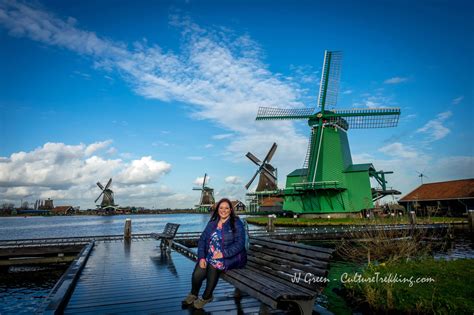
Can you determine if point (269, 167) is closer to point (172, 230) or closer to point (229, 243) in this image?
point (172, 230)

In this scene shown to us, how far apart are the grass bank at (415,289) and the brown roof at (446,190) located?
26695mm

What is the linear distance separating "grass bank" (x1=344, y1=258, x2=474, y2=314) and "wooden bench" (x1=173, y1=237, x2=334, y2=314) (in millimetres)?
2663

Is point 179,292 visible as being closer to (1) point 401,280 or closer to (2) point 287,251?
(2) point 287,251

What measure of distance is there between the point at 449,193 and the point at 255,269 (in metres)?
36.8

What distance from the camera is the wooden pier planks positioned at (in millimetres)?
4500

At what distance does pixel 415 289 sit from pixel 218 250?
174 inches

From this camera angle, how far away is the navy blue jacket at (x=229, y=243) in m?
4.55

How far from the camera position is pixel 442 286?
6.57 meters

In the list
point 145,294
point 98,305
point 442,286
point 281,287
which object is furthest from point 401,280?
point 98,305

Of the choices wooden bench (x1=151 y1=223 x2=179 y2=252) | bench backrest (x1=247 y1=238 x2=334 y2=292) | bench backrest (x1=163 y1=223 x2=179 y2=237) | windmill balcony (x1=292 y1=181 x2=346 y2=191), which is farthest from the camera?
windmill balcony (x1=292 y1=181 x2=346 y2=191)

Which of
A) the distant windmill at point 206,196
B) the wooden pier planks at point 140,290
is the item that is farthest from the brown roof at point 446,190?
the distant windmill at point 206,196

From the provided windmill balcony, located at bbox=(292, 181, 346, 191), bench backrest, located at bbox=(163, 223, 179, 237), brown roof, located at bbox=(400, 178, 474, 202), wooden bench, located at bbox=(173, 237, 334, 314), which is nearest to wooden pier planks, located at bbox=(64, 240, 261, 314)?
wooden bench, located at bbox=(173, 237, 334, 314)

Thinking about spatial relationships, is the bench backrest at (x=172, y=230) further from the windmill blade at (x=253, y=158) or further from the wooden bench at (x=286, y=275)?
the windmill blade at (x=253, y=158)

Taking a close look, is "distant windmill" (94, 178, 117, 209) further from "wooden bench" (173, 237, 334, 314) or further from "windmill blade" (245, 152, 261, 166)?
"wooden bench" (173, 237, 334, 314)
